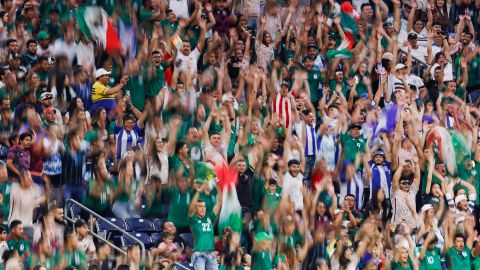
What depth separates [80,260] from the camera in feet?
63.3

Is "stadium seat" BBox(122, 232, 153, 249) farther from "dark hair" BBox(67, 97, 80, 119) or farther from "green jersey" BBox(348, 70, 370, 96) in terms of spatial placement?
"green jersey" BBox(348, 70, 370, 96)

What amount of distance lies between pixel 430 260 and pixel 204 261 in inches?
134

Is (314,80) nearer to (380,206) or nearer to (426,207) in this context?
(380,206)

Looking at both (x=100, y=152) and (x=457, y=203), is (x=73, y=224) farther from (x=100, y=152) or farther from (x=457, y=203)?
(x=457, y=203)

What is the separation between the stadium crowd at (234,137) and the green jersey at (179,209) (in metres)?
0.02

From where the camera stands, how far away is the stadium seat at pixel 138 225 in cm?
2084

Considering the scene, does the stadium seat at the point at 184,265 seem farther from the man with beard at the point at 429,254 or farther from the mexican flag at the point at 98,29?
the mexican flag at the point at 98,29

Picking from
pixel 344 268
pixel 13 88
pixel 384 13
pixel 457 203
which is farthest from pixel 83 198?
pixel 384 13

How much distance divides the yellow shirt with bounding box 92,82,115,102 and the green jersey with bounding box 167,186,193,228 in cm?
210

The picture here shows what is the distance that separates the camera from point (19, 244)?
63.4 feet

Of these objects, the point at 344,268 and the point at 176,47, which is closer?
the point at 344,268

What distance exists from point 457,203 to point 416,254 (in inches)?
57.5

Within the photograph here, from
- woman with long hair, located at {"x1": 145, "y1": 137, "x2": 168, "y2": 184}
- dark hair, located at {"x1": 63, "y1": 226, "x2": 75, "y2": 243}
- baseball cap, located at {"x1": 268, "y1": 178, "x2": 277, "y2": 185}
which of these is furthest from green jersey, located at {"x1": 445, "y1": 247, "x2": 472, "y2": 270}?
dark hair, located at {"x1": 63, "y1": 226, "x2": 75, "y2": 243}

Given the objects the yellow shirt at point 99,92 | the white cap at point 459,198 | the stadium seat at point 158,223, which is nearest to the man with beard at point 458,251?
the white cap at point 459,198
